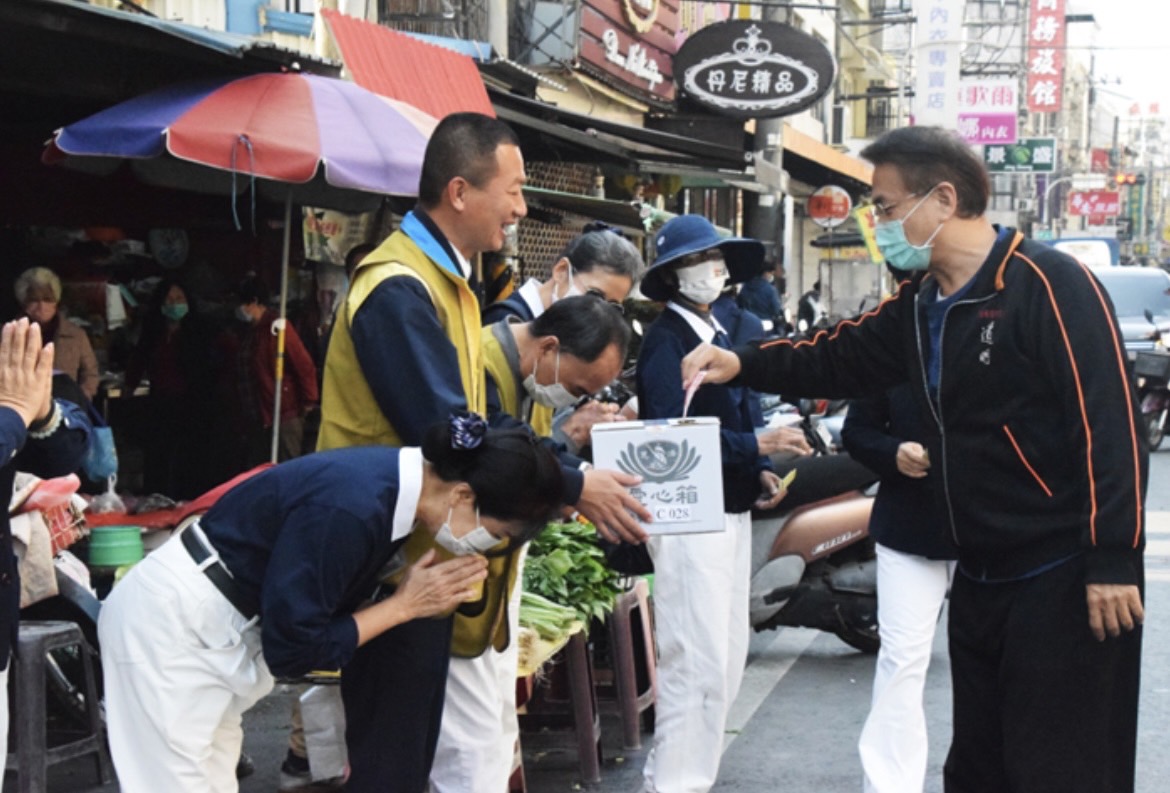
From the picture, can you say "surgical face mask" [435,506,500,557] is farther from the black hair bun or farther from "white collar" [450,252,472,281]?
"white collar" [450,252,472,281]

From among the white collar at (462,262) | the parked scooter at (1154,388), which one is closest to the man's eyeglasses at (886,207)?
the white collar at (462,262)

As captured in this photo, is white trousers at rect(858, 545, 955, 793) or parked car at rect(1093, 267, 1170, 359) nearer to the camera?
white trousers at rect(858, 545, 955, 793)

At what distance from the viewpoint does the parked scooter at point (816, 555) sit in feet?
25.4

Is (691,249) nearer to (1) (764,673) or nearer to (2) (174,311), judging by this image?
(1) (764,673)

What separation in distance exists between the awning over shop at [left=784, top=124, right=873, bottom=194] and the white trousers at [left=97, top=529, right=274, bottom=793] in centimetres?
2189

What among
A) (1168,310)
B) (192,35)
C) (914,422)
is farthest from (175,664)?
(1168,310)

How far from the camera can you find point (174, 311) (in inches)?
472

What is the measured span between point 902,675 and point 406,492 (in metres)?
2.43

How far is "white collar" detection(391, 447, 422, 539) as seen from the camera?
11.8 feet

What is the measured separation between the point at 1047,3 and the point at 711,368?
45232 millimetres

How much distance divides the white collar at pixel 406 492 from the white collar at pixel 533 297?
7.70 feet

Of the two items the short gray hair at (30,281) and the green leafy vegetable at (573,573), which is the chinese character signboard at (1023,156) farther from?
the green leafy vegetable at (573,573)

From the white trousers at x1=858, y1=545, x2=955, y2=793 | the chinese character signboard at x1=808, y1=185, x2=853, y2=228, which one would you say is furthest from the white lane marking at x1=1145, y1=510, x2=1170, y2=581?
the chinese character signboard at x1=808, y1=185, x2=853, y2=228

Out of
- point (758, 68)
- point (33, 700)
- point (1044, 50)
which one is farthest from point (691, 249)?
point (1044, 50)
